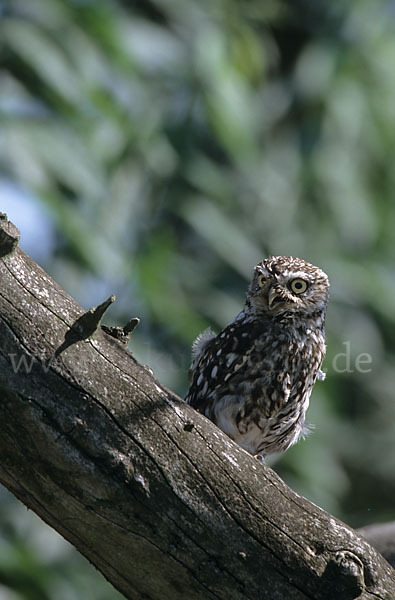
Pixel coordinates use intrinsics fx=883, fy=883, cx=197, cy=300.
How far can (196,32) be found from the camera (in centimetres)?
994

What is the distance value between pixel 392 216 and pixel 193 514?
9.17m

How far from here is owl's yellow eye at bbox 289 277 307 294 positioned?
15.7ft

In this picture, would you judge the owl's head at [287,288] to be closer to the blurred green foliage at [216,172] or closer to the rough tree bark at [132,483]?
the rough tree bark at [132,483]

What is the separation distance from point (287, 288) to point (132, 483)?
82.9 inches

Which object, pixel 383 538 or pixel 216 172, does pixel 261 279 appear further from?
pixel 216 172

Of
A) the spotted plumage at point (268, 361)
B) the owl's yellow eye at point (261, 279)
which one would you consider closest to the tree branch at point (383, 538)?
the spotted plumage at point (268, 361)

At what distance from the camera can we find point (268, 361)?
14.8 ft

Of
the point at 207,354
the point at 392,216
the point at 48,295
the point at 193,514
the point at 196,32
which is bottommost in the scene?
the point at 193,514

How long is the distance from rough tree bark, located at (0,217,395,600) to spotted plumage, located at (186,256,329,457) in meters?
1.37

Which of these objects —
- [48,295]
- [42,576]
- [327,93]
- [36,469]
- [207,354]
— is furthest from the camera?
[327,93]

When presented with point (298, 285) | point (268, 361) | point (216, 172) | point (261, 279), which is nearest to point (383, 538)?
point (268, 361)

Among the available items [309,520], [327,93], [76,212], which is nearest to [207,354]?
[309,520]

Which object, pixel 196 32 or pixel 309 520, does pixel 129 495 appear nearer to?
pixel 309 520

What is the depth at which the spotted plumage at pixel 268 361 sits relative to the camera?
4461 millimetres
